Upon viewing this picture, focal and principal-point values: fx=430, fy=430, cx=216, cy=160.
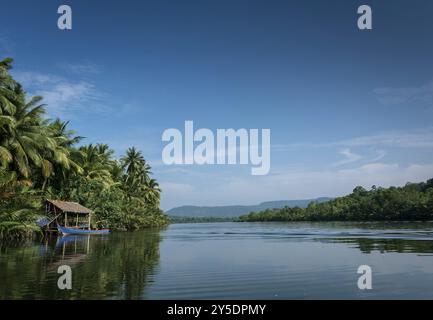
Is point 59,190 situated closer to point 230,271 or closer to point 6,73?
point 6,73

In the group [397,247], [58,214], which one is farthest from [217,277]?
[58,214]

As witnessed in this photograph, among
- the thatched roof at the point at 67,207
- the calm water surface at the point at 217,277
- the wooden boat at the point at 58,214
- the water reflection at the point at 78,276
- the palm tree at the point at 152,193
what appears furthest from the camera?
the palm tree at the point at 152,193

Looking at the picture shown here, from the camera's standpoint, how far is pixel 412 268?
16734mm

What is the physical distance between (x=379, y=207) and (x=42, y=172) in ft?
288

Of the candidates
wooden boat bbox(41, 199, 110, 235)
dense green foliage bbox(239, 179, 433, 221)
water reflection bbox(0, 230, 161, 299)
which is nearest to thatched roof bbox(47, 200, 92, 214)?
wooden boat bbox(41, 199, 110, 235)

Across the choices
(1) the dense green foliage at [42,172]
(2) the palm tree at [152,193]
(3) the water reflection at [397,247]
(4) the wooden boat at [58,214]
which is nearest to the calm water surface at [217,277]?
(3) the water reflection at [397,247]

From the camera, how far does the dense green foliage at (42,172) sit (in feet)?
84.1

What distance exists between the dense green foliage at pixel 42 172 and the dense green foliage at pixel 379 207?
57.6 meters

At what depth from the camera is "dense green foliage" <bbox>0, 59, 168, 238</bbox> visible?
25625 mm

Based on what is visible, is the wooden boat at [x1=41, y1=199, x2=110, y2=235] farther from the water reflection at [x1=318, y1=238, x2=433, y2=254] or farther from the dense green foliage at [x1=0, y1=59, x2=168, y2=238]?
the water reflection at [x1=318, y1=238, x2=433, y2=254]

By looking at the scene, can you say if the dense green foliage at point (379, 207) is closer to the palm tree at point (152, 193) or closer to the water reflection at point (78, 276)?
the palm tree at point (152, 193)
